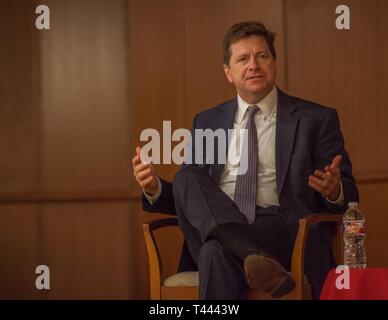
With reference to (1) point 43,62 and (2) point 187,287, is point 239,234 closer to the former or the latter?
(2) point 187,287

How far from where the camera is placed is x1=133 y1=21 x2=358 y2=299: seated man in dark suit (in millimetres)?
2742

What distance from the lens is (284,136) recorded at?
3.25 meters

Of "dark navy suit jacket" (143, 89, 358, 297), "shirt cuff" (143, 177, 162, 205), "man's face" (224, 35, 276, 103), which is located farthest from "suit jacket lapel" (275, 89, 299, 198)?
"shirt cuff" (143, 177, 162, 205)

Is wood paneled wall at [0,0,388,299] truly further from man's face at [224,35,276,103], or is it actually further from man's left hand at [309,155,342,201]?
man's left hand at [309,155,342,201]

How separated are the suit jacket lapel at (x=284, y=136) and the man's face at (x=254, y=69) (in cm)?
12

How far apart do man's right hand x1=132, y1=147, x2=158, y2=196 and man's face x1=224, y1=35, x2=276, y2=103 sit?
23.6 inches

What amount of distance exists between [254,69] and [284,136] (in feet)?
1.13

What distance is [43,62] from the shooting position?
4.03 meters

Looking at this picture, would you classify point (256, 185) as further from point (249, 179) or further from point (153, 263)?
point (153, 263)

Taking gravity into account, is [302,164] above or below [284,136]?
below

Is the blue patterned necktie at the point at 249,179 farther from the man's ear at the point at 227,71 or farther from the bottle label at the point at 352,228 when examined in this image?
the bottle label at the point at 352,228

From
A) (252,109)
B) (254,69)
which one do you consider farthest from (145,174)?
(254,69)

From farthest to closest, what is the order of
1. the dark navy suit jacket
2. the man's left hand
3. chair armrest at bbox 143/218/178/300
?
the dark navy suit jacket < chair armrest at bbox 143/218/178/300 < the man's left hand

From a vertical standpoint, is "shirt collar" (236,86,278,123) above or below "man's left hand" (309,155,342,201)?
above
